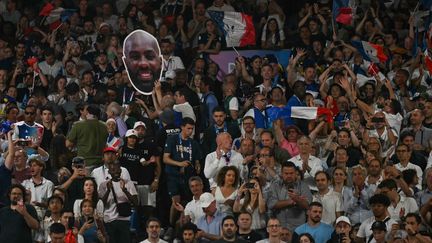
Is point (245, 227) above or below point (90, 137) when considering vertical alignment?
below

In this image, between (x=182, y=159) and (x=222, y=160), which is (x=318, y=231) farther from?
(x=182, y=159)

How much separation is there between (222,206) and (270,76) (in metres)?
4.48

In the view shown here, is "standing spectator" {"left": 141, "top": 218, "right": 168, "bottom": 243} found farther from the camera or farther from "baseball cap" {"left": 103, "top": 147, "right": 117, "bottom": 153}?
the camera

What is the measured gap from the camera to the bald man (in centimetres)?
2311

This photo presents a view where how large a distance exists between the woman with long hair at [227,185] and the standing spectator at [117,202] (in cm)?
116

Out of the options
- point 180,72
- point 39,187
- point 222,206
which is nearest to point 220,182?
point 222,206

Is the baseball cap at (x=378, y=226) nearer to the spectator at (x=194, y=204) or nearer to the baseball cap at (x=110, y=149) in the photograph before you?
the spectator at (x=194, y=204)

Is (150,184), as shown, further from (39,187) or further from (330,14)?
(330,14)

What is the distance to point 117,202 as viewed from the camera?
22.8m

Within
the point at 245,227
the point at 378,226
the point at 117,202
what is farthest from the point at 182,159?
the point at 378,226

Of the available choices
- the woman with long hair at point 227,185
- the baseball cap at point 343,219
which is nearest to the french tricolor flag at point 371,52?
the woman with long hair at point 227,185

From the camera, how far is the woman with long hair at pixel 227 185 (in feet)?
74.1

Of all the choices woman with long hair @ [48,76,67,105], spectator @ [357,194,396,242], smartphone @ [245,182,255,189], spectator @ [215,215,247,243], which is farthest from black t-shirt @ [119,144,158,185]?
spectator @ [357,194,396,242]

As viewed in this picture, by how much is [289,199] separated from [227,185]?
2.83ft
